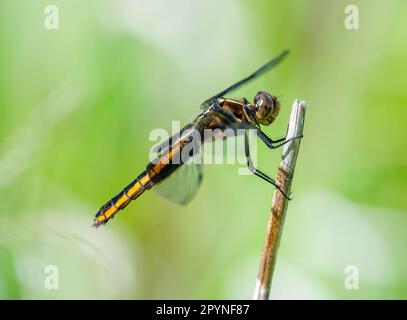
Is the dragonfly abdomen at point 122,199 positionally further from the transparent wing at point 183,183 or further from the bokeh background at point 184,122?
the bokeh background at point 184,122

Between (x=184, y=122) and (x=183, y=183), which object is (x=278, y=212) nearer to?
(x=183, y=183)

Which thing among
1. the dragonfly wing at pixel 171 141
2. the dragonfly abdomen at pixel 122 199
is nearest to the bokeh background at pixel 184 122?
the dragonfly abdomen at pixel 122 199

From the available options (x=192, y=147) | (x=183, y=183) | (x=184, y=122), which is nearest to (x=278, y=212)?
(x=183, y=183)

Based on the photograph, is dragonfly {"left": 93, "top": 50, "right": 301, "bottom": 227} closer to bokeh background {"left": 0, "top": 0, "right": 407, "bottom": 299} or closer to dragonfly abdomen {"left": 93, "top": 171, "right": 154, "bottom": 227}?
dragonfly abdomen {"left": 93, "top": 171, "right": 154, "bottom": 227}
